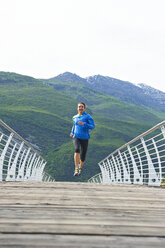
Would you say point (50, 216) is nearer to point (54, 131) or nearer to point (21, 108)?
point (54, 131)

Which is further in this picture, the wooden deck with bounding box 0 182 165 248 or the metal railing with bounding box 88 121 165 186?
the metal railing with bounding box 88 121 165 186

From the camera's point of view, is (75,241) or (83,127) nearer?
(75,241)

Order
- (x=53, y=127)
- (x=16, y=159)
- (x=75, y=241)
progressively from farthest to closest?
(x=53, y=127) → (x=16, y=159) → (x=75, y=241)

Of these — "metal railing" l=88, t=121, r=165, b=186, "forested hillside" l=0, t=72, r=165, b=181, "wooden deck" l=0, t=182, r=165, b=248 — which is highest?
"forested hillside" l=0, t=72, r=165, b=181

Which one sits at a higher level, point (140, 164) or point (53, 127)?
point (53, 127)

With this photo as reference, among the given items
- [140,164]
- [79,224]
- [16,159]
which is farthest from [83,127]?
[79,224]

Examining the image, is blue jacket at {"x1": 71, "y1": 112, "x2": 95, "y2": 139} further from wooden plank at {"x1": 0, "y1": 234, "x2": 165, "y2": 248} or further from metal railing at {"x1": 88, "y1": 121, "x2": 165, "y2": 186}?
wooden plank at {"x1": 0, "y1": 234, "x2": 165, "y2": 248}

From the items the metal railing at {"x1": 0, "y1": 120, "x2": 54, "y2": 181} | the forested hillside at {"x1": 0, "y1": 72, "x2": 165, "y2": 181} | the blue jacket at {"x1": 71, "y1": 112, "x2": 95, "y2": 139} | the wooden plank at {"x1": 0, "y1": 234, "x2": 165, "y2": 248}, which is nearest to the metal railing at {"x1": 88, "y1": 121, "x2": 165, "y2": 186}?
the blue jacket at {"x1": 71, "y1": 112, "x2": 95, "y2": 139}

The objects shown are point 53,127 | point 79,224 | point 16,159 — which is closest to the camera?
point 79,224

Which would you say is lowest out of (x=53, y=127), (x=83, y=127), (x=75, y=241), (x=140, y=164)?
(x=75, y=241)

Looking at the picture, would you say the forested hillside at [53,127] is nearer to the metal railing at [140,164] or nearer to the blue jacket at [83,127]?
the metal railing at [140,164]

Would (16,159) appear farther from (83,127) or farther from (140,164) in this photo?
(140,164)

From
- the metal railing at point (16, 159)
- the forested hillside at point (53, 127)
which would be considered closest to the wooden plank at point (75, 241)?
the metal railing at point (16, 159)

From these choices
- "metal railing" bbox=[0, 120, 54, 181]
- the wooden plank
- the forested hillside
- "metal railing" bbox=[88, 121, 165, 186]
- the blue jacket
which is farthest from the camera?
the forested hillside
